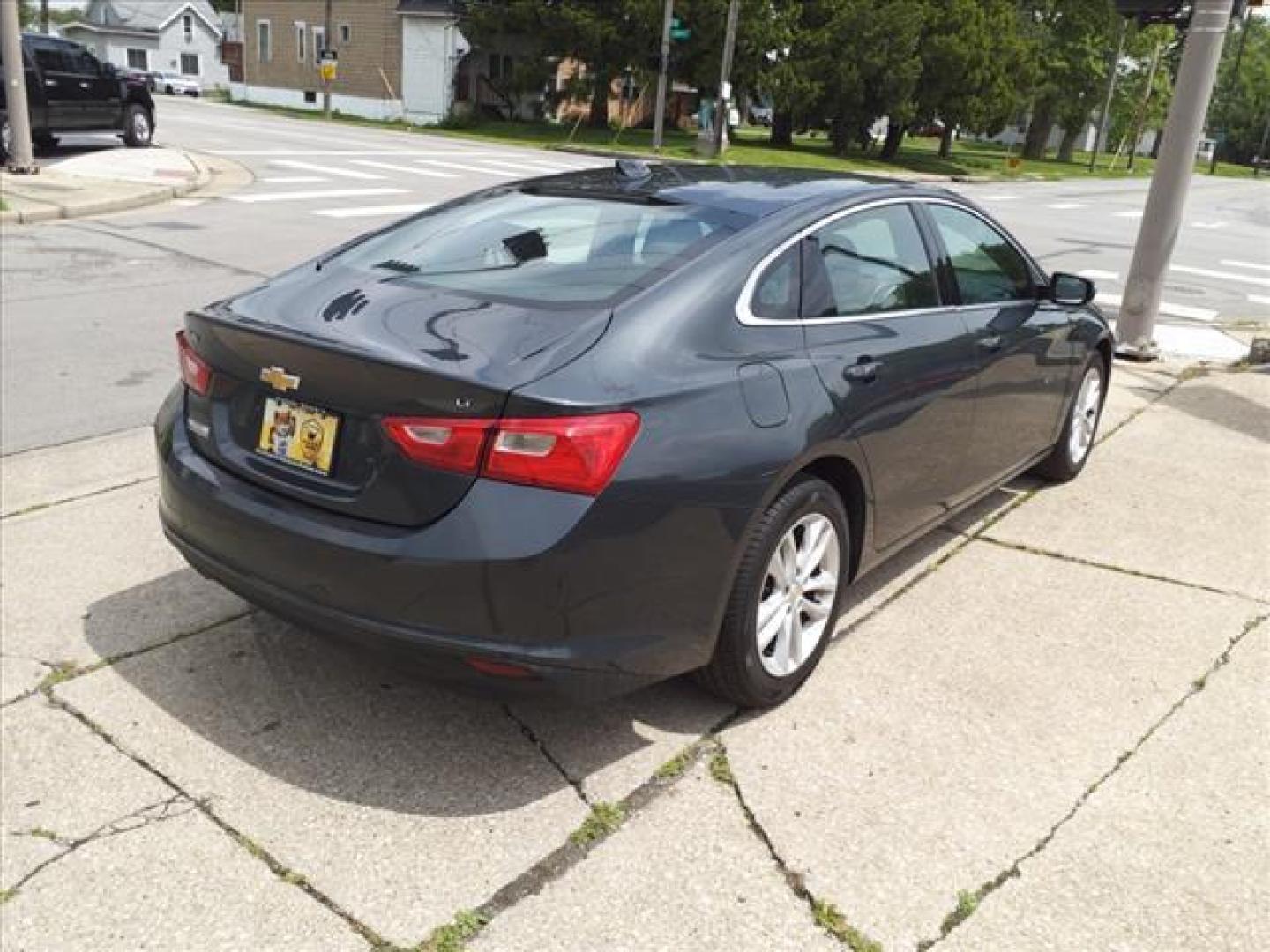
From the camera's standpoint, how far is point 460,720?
3.33 meters

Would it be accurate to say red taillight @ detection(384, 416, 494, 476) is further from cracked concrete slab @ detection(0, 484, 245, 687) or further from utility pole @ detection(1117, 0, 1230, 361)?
utility pole @ detection(1117, 0, 1230, 361)

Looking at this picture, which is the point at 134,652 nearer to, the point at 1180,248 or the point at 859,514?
the point at 859,514

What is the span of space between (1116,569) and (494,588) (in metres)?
3.00

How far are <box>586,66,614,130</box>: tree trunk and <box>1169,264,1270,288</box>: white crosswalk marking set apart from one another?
25.9 meters

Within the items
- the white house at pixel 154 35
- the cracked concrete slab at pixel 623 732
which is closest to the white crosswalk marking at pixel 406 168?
the cracked concrete slab at pixel 623 732

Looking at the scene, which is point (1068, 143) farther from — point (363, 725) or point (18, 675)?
point (18, 675)

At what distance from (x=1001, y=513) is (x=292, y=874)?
11.9 feet

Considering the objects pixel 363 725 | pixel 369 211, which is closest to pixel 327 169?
pixel 369 211

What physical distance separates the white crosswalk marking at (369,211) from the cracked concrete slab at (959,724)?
11.6m

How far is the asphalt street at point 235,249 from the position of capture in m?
6.74

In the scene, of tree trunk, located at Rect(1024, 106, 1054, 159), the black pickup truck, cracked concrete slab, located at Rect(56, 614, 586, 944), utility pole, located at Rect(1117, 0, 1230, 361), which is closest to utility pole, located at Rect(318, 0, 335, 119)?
the black pickup truck

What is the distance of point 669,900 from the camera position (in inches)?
104

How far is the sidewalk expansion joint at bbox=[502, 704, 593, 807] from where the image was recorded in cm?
303

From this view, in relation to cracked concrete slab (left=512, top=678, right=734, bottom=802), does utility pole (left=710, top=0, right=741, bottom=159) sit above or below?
above
